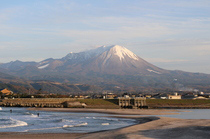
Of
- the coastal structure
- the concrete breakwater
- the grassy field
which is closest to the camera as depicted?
the concrete breakwater

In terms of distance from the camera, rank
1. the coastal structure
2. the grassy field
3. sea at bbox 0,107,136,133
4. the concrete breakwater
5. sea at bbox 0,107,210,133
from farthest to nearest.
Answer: the coastal structure < the grassy field < the concrete breakwater < sea at bbox 0,107,210,133 < sea at bbox 0,107,136,133

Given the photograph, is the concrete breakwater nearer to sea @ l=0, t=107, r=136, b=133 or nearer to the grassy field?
the grassy field

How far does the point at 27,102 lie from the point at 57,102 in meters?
11.0

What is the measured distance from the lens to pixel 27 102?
448 ft

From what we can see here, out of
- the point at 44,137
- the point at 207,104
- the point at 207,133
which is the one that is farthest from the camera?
the point at 207,104

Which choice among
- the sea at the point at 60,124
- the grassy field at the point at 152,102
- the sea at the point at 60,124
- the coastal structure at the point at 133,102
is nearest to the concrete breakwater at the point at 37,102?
the grassy field at the point at 152,102

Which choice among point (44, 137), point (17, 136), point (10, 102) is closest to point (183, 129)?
point (44, 137)

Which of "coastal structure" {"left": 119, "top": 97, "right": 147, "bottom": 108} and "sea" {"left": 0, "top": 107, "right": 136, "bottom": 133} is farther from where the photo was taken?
"coastal structure" {"left": 119, "top": 97, "right": 147, "bottom": 108}

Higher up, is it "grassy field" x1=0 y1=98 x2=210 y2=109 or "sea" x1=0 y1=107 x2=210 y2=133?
"grassy field" x1=0 y1=98 x2=210 y2=109

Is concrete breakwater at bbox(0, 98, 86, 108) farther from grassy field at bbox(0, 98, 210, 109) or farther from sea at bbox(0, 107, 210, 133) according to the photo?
sea at bbox(0, 107, 210, 133)

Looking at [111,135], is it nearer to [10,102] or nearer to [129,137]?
[129,137]

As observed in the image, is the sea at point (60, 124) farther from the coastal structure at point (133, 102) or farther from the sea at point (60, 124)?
the coastal structure at point (133, 102)

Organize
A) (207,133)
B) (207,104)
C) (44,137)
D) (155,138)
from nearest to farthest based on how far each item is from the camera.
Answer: (155,138) < (207,133) < (44,137) < (207,104)

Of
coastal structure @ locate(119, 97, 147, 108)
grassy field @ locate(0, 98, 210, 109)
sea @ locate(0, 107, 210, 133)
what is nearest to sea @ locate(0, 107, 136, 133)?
sea @ locate(0, 107, 210, 133)
